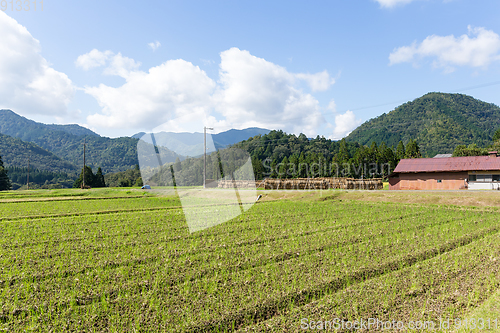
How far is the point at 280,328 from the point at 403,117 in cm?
20247

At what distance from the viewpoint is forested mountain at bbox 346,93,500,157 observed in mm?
125569

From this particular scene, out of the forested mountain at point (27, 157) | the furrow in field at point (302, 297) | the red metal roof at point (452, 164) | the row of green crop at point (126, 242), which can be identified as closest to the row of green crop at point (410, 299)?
the furrow in field at point (302, 297)

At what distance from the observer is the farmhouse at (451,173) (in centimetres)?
3203

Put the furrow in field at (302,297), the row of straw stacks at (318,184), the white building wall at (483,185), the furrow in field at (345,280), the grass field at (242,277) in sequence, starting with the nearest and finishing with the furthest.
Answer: the furrow in field at (302,297)
the grass field at (242,277)
the furrow in field at (345,280)
the white building wall at (483,185)
the row of straw stacks at (318,184)

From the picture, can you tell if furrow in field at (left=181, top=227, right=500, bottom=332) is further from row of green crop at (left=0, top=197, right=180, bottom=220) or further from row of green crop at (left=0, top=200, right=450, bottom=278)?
row of green crop at (left=0, top=197, right=180, bottom=220)

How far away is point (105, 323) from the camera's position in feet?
16.2

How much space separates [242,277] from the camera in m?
6.96

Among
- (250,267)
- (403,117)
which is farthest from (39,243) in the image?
(403,117)

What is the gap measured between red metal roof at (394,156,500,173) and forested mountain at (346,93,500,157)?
89.8 meters

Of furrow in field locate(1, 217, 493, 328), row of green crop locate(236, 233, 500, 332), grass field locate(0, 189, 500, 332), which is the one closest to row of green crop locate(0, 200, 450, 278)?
grass field locate(0, 189, 500, 332)

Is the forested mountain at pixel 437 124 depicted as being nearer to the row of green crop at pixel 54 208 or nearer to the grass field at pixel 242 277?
the row of green crop at pixel 54 208

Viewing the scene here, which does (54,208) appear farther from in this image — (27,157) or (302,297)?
(27,157)

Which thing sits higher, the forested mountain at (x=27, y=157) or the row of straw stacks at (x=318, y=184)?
the forested mountain at (x=27, y=157)

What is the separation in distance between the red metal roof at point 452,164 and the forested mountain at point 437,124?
89755 mm
